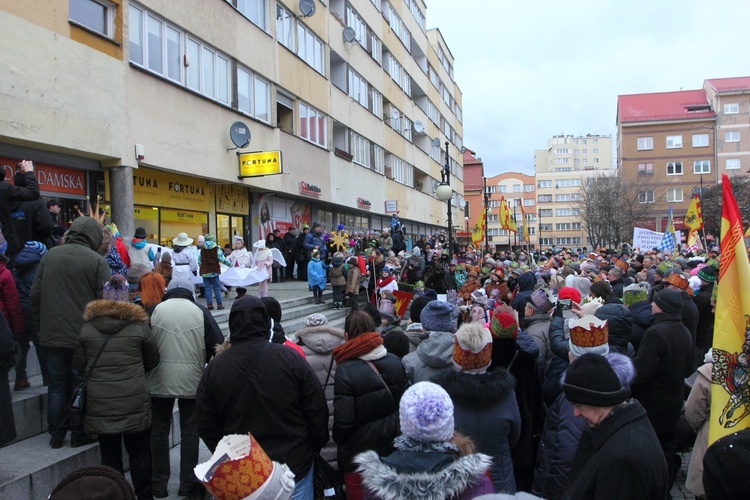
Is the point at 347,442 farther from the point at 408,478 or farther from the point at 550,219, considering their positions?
the point at 550,219

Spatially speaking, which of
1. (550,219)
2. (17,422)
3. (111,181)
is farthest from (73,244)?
(550,219)

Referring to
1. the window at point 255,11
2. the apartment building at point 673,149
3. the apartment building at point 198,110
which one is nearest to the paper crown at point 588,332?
the apartment building at point 198,110

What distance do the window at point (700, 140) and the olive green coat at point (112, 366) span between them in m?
73.9

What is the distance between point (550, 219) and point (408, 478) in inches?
4584

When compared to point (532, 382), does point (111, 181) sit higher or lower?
higher

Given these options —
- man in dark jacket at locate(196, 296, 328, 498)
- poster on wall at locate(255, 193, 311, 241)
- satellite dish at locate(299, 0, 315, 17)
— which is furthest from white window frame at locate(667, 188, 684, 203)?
man in dark jacket at locate(196, 296, 328, 498)

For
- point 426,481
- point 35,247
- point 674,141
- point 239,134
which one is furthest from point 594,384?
point 674,141

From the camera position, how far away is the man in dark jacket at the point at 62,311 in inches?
204

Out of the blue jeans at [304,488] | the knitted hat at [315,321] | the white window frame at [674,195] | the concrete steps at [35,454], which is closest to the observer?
the blue jeans at [304,488]

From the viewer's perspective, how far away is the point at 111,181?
1344 cm

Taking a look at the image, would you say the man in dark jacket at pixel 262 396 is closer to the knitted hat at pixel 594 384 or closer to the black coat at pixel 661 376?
the knitted hat at pixel 594 384

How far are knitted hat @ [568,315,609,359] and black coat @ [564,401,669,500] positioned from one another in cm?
146

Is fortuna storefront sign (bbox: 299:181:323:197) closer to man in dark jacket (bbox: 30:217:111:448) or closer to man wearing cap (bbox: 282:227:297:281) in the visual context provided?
man wearing cap (bbox: 282:227:297:281)

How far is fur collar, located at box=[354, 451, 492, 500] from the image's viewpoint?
262cm
